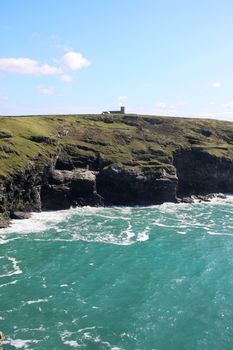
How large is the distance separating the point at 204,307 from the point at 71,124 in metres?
130

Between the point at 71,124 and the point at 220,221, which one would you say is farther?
the point at 71,124

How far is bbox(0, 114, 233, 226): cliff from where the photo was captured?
127 meters

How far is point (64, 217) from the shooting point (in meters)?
120

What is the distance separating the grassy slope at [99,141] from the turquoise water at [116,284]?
1069 inches

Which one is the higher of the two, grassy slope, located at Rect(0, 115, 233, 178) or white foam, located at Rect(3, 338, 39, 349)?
grassy slope, located at Rect(0, 115, 233, 178)

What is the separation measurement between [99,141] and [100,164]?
19328 mm

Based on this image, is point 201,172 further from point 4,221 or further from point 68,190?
point 4,221

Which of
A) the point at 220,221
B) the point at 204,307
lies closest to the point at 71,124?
the point at 220,221

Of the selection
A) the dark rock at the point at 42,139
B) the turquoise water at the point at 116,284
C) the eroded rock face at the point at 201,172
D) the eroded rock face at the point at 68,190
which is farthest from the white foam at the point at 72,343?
the eroded rock face at the point at 201,172

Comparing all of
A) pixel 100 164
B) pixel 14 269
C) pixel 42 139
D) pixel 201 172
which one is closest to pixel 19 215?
pixel 14 269

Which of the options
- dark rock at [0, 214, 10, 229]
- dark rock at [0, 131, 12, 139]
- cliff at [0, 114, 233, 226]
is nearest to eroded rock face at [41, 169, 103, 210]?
cliff at [0, 114, 233, 226]

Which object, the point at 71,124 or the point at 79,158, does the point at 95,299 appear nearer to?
the point at 79,158

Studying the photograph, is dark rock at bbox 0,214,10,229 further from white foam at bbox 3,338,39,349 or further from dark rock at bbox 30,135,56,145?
white foam at bbox 3,338,39,349

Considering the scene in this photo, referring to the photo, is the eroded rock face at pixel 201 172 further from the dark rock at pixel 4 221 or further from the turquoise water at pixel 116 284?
the dark rock at pixel 4 221
